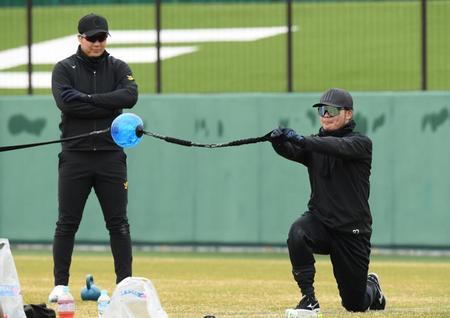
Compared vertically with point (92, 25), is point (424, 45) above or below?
above

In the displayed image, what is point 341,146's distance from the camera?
31.9 feet

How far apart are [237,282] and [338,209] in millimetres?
3666

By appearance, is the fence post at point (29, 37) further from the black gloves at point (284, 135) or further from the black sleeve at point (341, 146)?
the black gloves at point (284, 135)

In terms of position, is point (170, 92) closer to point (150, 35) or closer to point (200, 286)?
point (150, 35)

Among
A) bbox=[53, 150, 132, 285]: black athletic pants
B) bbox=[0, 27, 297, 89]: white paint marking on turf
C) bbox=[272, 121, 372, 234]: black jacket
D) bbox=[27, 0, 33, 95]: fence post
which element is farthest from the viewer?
bbox=[0, 27, 297, 89]: white paint marking on turf

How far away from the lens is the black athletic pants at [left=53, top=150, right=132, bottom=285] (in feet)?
35.0

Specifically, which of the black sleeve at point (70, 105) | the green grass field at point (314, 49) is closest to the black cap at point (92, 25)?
the black sleeve at point (70, 105)

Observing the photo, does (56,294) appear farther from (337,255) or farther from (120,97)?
(337,255)

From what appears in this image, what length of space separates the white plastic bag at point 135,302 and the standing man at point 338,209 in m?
2.11

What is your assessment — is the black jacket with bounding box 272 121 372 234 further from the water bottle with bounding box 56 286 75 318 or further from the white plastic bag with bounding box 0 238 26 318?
the white plastic bag with bounding box 0 238 26 318

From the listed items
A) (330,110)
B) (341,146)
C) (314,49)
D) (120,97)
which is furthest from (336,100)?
(314,49)

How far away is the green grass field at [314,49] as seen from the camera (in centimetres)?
1939

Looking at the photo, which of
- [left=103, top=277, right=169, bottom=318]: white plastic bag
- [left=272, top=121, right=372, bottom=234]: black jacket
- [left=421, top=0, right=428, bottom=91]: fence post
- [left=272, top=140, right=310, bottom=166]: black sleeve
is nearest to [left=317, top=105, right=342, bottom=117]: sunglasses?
[left=272, top=121, right=372, bottom=234]: black jacket

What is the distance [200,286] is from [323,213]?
3.20 metres
